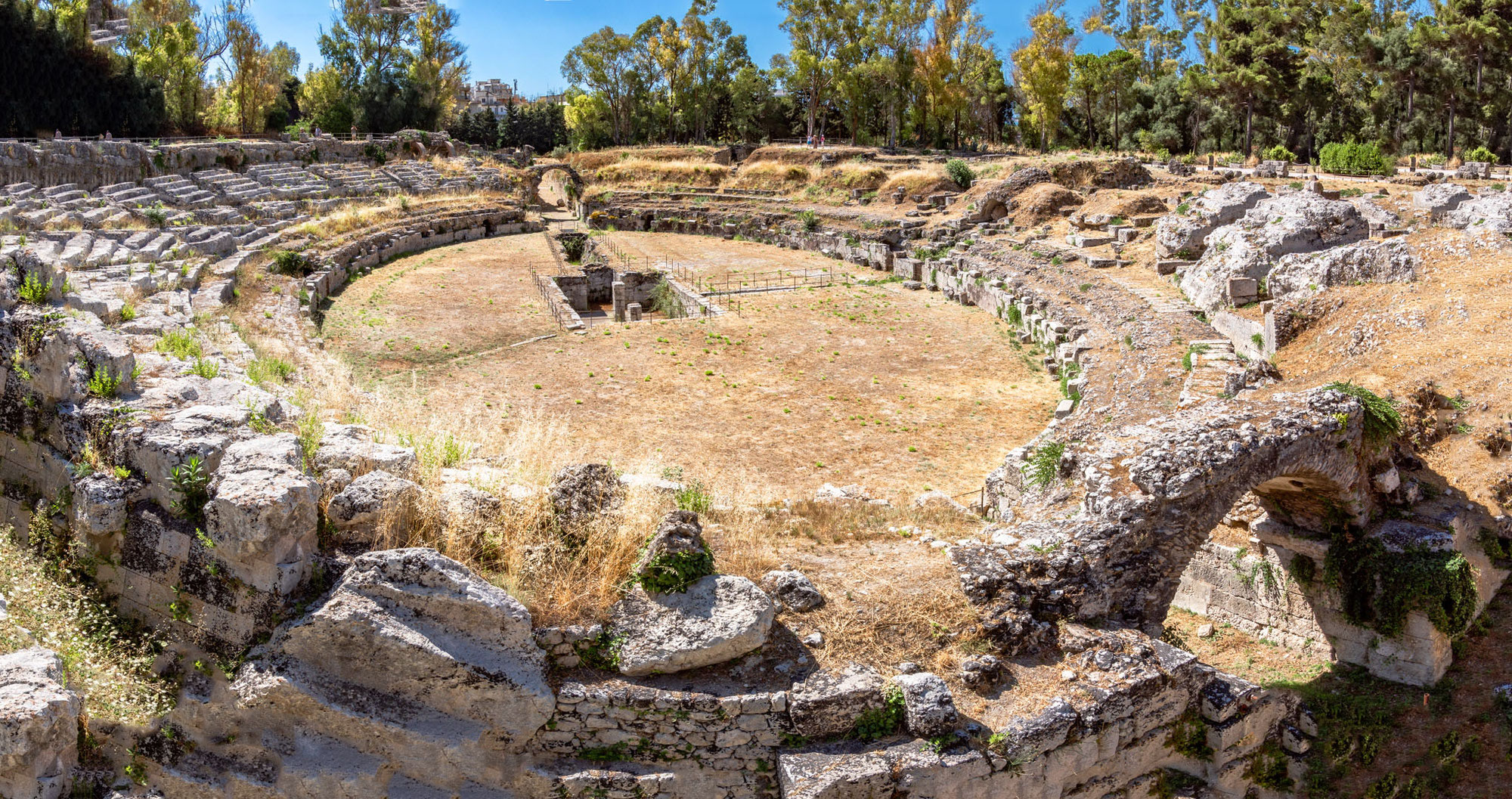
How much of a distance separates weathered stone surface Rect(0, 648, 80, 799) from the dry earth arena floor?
705 centimetres

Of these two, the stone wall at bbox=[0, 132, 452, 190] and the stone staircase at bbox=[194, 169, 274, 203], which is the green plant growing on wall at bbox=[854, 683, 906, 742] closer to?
the stone wall at bbox=[0, 132, 452, 190]

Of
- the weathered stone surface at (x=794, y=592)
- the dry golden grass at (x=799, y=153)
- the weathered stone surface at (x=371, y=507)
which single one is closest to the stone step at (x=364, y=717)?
the weathered stone surface at (x=371, y=507)

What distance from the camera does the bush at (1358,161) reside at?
3375cm

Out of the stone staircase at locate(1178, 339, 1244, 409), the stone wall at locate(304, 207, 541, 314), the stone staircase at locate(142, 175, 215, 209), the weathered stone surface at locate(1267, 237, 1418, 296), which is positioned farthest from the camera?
the stone staircase at locate(142, 175, 215, 209)

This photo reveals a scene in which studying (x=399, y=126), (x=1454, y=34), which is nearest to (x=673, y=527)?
(x=1454, y=34)

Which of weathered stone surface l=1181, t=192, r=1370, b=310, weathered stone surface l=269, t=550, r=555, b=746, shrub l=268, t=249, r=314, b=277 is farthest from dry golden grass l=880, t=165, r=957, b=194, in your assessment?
weathered stone surface l=269, t=550, r=555, b=746

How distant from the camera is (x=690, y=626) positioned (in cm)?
735

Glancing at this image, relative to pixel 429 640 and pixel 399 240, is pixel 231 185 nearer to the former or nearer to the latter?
pixel 399 240

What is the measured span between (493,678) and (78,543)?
3.46 m

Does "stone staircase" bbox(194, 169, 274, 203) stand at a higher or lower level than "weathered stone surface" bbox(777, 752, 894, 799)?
higher

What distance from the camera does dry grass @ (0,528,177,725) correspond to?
697 cm

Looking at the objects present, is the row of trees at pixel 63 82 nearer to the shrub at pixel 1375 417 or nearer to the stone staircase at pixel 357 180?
the stone staircase at pixel 357 180

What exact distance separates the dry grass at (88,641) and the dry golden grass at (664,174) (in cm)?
4348

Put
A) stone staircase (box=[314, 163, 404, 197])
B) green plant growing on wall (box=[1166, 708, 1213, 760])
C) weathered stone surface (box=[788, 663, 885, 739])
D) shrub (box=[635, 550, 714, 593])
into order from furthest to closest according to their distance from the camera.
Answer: stone staircase (box=[314, 163, 404, 197]), green plant growing on wall (box=[1166, 708, 1213, 760]), shrub (box=[635, 550, 714, 593]), weathered stone surface (box=[788, 663, 885, 739])
